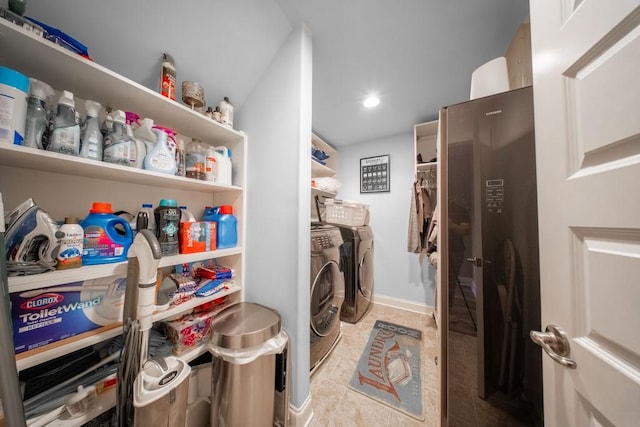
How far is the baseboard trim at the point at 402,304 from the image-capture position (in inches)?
91.0

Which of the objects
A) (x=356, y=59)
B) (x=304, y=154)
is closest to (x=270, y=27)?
(x=356, y=59)

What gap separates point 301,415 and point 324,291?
27.5 inches

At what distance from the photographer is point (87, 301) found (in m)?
0.72

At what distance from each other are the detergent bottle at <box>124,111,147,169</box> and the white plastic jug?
327mm

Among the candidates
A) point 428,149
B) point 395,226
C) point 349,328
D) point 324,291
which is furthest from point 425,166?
point 349,328

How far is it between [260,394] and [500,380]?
1.11 metres

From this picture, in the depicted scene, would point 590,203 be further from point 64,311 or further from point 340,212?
point 340,212

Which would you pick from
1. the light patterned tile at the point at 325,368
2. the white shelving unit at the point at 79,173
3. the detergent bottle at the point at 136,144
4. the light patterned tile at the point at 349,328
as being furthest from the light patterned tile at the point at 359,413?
the detergent bottle at the point at 136,144

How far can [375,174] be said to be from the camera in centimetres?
261

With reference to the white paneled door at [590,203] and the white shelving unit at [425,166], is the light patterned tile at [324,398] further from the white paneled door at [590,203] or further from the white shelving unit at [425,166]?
the white shelving unit at [425,166]

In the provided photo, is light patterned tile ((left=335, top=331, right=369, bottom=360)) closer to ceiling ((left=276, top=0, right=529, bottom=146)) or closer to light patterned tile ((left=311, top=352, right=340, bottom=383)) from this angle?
light patterned tile ((left=311, top=352, right=340, bottom=383))

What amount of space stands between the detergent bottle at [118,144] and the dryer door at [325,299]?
3.60 feet

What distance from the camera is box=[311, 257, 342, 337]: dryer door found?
1.36m

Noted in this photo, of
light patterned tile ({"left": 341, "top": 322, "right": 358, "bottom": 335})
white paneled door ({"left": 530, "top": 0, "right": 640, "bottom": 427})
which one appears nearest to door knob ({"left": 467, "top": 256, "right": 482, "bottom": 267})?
white paneled door ({"left": 530, "top": 0, "right": 640, "bottom": 427})
